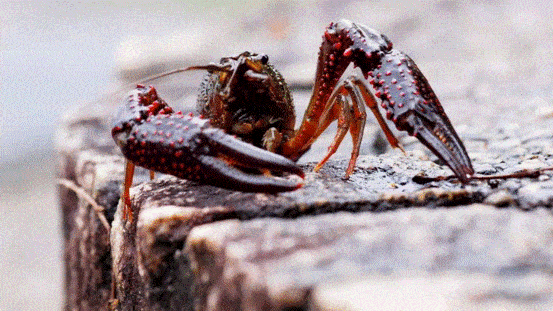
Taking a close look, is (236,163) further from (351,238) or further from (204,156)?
(351,238)

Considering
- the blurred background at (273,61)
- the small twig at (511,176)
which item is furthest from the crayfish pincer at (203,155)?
the blurred background at (273,61)

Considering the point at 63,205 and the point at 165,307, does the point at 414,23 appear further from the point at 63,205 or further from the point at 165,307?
the point at 165,307

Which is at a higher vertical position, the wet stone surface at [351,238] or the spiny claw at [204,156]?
the spiny claw at [204,156]

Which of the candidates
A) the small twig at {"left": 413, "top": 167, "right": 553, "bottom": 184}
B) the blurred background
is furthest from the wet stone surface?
the blurred background

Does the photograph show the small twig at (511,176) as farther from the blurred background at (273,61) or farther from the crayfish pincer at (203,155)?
Result: the blurred background at (273,61)

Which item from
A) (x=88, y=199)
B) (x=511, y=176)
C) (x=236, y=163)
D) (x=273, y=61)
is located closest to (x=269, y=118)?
(x=236, y=163)

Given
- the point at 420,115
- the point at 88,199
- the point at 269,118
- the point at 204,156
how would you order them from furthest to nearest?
the point at 88,199 → the point at 269,118 → the point at 420,115 → the point at 204,156
